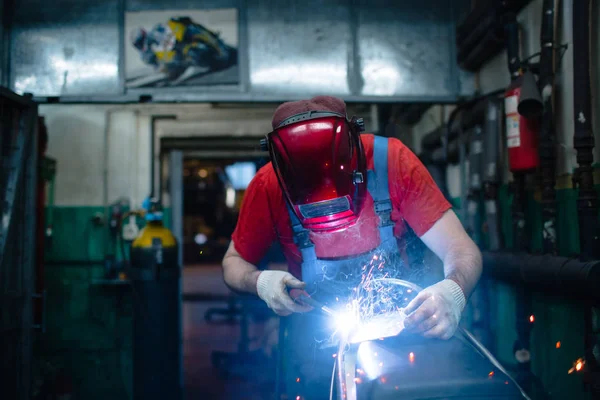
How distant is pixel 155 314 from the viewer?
449 cm

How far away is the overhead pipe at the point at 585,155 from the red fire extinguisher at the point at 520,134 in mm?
424

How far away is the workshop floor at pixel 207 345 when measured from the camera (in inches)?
184

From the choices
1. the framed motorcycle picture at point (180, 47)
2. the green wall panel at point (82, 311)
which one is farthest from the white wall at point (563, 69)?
the green wall panel at point (82, 311)

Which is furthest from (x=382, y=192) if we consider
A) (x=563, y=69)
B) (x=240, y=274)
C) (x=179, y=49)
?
(x=179, y=49)

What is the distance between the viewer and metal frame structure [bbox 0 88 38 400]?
3484 mm

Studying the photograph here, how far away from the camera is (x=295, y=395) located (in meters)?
1.98

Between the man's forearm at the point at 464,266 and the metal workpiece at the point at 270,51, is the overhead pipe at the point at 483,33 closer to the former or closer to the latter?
the metal workpiece at the point at 270,51

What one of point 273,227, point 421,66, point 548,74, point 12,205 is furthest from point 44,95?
point 548,74

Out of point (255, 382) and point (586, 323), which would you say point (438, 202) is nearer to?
point (586, 323)

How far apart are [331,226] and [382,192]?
15.2 inches

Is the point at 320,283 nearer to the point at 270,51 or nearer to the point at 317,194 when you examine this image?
the point at 317,194

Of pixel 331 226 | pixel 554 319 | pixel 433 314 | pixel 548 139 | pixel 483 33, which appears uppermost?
pixel 483 33

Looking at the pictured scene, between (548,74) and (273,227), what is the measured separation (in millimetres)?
1689

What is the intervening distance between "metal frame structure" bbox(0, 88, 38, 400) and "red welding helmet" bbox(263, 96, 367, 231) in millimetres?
2473
